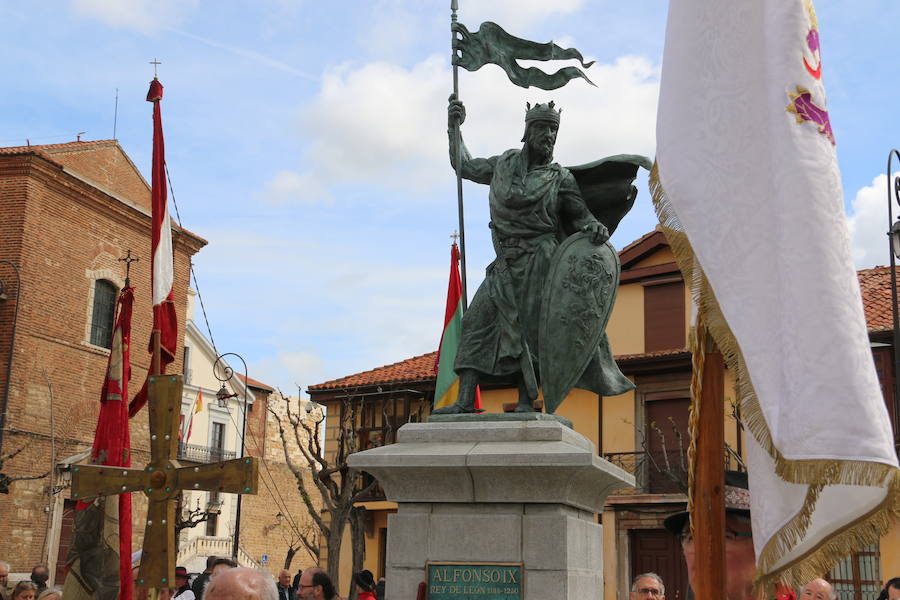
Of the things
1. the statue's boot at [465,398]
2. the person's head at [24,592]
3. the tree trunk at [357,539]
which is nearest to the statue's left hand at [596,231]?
the statue's boot at [465,398]

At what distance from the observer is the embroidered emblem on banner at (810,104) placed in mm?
3076

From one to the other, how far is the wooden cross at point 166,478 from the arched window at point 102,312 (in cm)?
2609

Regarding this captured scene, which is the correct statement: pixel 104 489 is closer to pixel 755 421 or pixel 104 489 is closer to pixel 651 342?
pixel 755 421

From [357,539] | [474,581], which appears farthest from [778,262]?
[357,539]

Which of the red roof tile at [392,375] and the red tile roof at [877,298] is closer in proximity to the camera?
the red tile roof at [877,298]

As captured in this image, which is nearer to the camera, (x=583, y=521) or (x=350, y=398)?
(x=583, y=521)

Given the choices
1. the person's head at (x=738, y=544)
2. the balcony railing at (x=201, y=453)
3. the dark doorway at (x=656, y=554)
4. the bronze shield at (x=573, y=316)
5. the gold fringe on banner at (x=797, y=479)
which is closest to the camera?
the gold fringe on banner at (x=797, y=479)

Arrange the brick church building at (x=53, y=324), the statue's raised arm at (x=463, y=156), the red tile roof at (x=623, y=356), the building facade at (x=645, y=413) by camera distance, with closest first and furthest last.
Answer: the statue's raised arm at (x=463, y=156) < the red tile roof at (x=623, y=356) < the building facade at (x=645, y=413) < the brick church building at (x=53, y=324)

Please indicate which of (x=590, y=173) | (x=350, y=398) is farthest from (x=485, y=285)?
(x=350, y=398)

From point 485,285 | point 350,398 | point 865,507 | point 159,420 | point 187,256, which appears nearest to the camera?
point 865,507

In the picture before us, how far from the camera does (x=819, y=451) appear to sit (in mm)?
2805

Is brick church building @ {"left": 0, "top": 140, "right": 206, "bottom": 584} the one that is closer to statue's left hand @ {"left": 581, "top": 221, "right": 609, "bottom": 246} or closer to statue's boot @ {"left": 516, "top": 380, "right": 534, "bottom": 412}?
statue's boot @ {"left": 516, "top": 380, "right": 534, "bottom": 412}

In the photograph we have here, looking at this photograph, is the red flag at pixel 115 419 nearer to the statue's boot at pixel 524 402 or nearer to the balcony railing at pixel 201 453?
the statue's boot at pixel 524 402

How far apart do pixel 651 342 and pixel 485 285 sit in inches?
822
